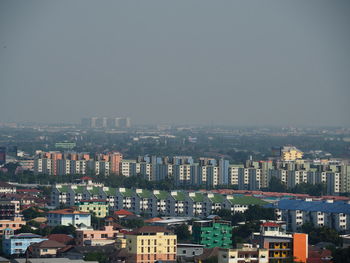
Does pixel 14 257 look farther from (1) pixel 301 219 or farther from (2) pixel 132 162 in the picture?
(2) pixel 132 162

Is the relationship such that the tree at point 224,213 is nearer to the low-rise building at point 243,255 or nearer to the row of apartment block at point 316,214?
the row of apartment block at point 316,214

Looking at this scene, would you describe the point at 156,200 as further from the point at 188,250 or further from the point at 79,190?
the point at 188,250

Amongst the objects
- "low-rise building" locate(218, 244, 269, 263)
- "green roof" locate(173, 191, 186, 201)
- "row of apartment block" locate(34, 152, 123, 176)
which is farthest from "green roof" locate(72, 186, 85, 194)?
"low-rise building" locate(218, 244, 269, 263)

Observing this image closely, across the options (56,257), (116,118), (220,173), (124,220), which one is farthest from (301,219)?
(116,118)

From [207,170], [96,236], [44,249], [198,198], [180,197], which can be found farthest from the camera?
[207,170]

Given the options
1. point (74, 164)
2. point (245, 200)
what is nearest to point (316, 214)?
point (245, 200)

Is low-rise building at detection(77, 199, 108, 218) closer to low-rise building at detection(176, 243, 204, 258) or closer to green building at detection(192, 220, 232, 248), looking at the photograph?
green building at detection(192, 220, 232, 248)
